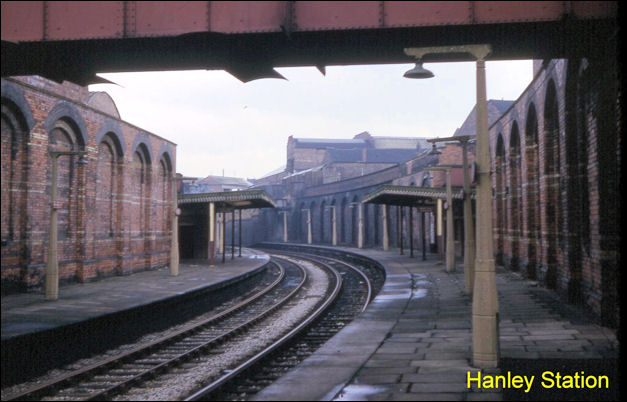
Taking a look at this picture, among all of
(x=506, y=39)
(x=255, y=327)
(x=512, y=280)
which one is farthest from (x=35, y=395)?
(x=512, y=280)

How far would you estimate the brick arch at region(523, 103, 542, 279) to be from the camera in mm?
16125

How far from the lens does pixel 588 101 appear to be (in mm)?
10250

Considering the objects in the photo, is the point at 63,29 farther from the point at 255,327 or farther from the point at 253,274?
the point at 253,274

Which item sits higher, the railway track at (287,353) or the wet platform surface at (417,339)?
the wet platform surface at (417,339)

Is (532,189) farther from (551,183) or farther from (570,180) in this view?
(570,180)

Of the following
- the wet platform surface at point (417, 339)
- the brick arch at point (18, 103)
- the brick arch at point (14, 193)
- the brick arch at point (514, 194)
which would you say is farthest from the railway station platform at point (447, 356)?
the brick arch at point (18, 103)

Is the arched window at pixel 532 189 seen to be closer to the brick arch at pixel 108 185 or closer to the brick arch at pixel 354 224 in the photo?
the brick arch at pixel 108 185

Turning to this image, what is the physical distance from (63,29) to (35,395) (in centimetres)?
504

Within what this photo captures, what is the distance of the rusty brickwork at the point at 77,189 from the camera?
14.1 metres

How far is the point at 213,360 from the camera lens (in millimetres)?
9758

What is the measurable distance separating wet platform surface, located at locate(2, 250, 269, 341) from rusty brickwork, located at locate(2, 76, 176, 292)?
81cm

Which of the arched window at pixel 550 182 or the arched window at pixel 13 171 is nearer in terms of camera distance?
the arched window at pixel 13 171

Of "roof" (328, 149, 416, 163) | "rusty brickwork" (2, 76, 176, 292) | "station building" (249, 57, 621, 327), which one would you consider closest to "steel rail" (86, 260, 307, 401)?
"station building" (249, 57, 621, 327)

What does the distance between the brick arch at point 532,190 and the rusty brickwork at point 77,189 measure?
42.9 ft
